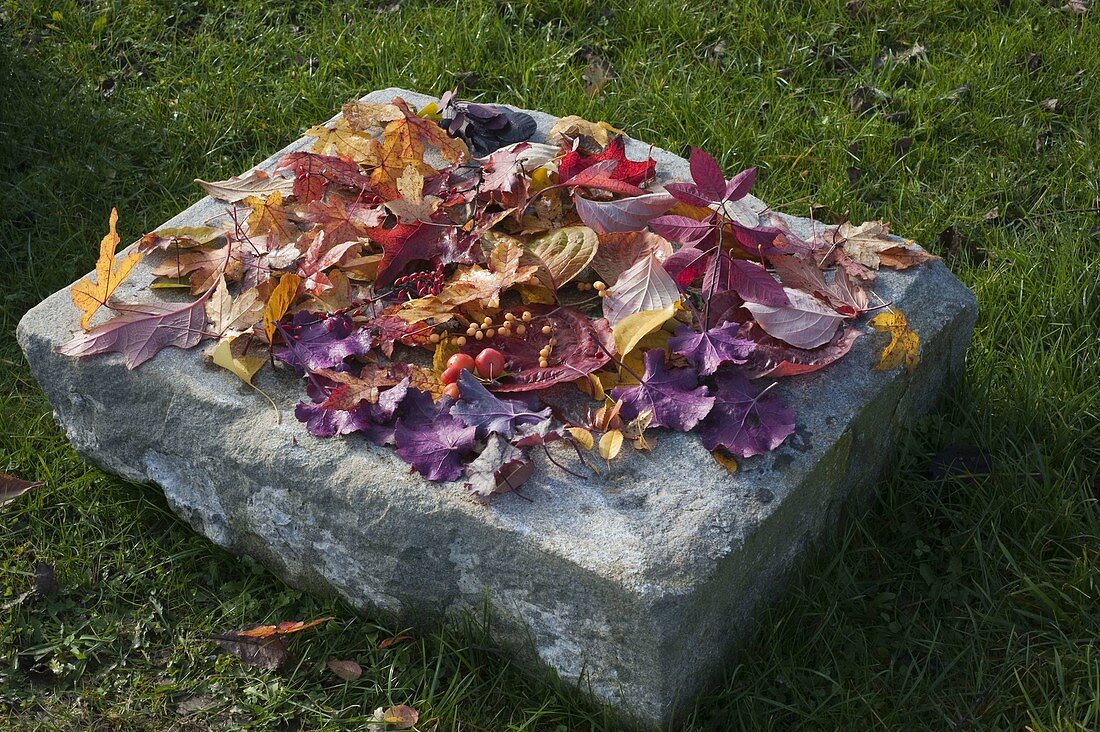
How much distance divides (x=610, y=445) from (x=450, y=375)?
387 millimetres

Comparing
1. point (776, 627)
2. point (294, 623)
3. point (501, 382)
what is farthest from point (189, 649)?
point (776, 627)

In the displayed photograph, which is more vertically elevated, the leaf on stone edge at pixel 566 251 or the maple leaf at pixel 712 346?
the leaf on stone edge at pixel 566 251

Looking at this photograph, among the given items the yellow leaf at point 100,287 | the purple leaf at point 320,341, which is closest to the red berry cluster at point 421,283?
the purple leaf at point 320,341

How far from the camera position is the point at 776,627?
2346mm

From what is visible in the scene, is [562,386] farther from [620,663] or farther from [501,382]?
[620,663]

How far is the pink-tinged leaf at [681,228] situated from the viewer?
2.51m

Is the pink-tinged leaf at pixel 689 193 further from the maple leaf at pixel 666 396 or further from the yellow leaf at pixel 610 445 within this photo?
the yellow leaf at pixel 610 445

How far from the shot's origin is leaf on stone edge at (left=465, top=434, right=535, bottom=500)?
213cm

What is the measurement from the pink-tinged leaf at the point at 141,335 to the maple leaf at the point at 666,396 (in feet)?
3.25

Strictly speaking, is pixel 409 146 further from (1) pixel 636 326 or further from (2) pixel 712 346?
(2) pixel 712 346

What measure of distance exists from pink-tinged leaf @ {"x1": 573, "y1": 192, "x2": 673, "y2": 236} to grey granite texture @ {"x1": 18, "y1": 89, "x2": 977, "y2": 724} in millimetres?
534

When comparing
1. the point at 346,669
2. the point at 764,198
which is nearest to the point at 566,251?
the point at 346,669

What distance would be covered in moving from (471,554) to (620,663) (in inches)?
14.0

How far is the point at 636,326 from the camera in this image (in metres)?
2.32
